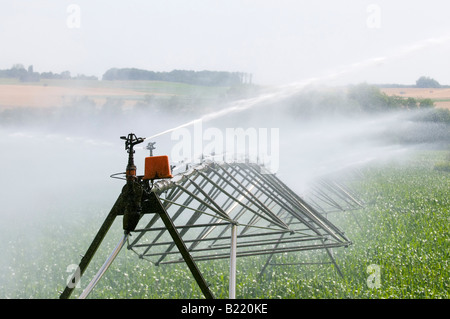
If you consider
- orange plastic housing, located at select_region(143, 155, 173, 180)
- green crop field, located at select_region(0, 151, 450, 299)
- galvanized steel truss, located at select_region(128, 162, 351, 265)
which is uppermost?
orange plastic housing, located at select_region(143, 155, 173, 180)

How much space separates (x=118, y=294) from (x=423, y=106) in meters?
50.0

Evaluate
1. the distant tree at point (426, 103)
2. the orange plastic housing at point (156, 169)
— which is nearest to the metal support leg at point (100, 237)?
the orange plastic housing at point (156, 169)

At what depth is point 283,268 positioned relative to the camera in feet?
43.0

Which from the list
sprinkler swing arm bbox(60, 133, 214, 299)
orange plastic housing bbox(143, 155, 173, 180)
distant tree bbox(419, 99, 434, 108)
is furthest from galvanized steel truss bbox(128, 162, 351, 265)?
distant tree bbox(419, 99, 434, 108)

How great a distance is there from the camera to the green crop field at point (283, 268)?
1147cm

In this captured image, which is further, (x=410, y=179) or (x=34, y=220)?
(x=410, y=179)

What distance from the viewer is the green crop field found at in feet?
37.6

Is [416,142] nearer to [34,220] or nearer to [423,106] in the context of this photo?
[423,106]

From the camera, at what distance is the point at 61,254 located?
15.3 meters

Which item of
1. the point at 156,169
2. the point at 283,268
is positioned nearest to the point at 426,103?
the point at 283,268

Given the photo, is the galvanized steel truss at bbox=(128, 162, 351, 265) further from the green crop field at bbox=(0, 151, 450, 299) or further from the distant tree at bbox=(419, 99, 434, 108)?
the distant tree at bbox=(419, 99, 434, 108)

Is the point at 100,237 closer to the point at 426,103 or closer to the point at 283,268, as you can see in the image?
the point at 283,268
